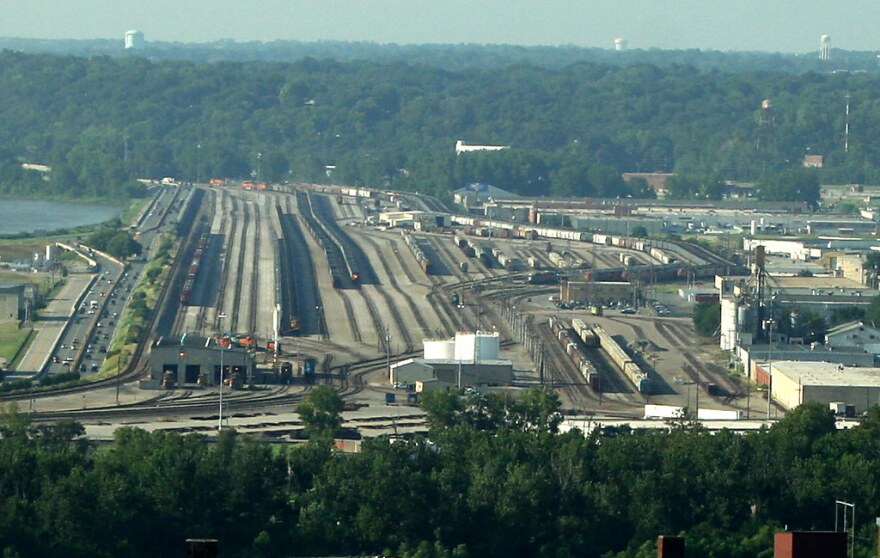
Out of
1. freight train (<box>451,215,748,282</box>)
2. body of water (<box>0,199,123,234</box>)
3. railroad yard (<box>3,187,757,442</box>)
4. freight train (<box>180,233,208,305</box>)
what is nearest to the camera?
railroad yard (<box>3,187,757,442</box>)

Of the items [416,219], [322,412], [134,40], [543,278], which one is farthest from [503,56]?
[322,412]

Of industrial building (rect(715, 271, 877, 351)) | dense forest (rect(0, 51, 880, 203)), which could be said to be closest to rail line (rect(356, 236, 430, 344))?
industrial building (rect(715, 271, 877, 351))

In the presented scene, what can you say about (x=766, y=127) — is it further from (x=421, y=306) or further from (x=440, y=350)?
(x=440, y=350)

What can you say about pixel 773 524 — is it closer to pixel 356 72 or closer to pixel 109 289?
pixel 109 289

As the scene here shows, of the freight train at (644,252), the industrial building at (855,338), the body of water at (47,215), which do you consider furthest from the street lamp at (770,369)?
the body of water at (47,215)

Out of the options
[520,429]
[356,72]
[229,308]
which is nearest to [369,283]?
[229,308]

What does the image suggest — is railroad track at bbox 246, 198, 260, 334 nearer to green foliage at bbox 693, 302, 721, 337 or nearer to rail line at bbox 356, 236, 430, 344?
rail line at bbox 356, 236, 430, 344
